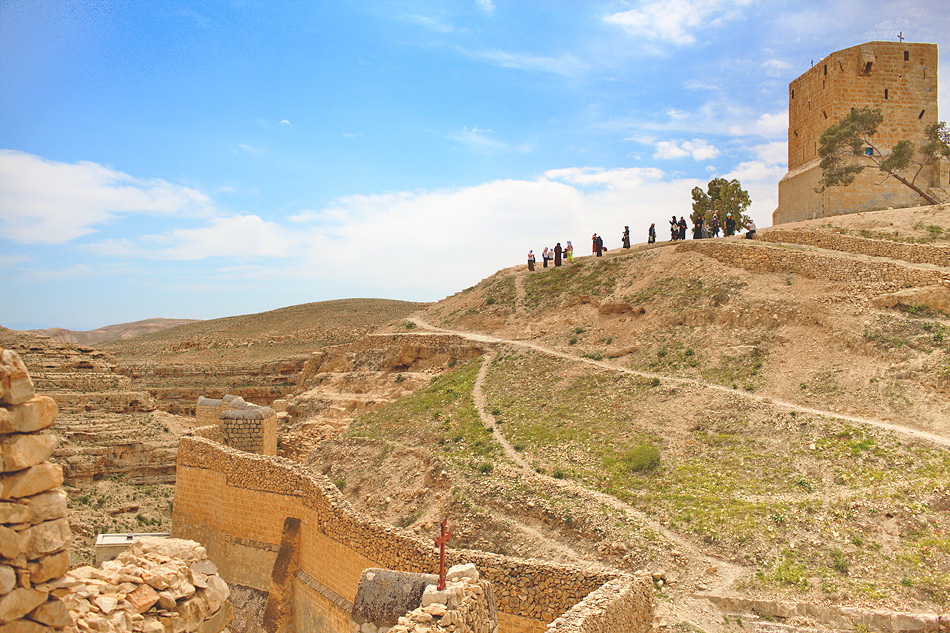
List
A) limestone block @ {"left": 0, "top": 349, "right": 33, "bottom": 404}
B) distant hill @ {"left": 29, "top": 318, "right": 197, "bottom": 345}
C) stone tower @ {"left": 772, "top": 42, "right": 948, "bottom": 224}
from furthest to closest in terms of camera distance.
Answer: distant hill @ {"left": 29, "top": 318, "right": 197, "bottom": 345}
stone tower @ {"left": 772, "top": 42, "right": 948, "bottom": 224}
limestone block @ {"left": 0, "top": 349, "right": 33, "bottom": 404}

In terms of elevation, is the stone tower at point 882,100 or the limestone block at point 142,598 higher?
the stone tower at point 882,100

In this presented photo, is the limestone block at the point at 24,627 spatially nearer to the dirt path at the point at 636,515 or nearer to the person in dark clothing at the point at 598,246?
the dirt path at the point at 636,515

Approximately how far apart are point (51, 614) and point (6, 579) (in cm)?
39

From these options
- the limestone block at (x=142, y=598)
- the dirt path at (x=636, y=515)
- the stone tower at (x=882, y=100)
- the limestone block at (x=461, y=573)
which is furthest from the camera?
the stone tower at (x=882, y=100)

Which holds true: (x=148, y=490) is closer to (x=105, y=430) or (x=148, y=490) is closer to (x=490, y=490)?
(x=105, y=430)

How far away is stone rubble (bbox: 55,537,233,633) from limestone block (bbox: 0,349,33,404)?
1.23 m

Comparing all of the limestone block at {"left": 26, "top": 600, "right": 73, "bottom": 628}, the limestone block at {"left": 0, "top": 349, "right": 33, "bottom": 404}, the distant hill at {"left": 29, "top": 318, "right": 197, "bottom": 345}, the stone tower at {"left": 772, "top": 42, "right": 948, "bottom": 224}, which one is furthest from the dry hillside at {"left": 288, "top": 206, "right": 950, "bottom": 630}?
the distant hill at {"left": 29, "top": 318, "right": 197, "bottom": 345}

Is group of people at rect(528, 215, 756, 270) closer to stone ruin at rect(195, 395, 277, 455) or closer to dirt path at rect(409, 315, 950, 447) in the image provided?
dirt path at rect(409, 315, 950, 447)

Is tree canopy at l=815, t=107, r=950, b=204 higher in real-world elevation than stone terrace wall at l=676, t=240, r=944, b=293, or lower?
higher

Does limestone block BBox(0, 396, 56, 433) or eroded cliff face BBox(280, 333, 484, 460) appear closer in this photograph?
limestone block BBox(0, 396, 56, 433)

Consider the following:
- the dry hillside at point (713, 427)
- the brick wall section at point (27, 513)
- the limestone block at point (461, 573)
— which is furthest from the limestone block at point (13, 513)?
the dry hillside at point (713, 427)

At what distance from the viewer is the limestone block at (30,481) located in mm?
3990

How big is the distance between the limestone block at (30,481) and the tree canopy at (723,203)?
108ft

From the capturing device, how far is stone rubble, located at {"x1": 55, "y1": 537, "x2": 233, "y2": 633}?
4.91 metres
